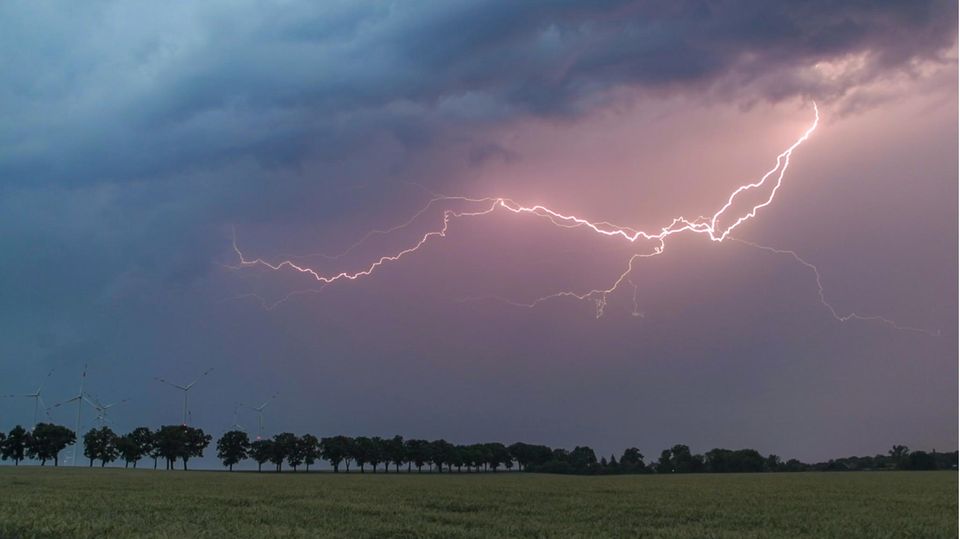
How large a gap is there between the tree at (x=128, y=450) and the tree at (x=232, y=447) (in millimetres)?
18431

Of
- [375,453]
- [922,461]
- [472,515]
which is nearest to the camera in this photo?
[472,515]

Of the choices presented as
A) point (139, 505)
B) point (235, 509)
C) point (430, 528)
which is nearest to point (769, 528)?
point (430, 528)

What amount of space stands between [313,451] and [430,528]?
165850 mm

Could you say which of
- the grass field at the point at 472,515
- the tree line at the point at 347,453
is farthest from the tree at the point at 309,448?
the grass field at the point at 472,515

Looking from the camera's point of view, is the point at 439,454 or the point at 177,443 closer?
the point at 177,443

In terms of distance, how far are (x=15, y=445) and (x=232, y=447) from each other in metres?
45.7

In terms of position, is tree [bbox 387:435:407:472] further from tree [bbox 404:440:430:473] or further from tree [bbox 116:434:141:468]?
tree [bbox 116:434:141:468]

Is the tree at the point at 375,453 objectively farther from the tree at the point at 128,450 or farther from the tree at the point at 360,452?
the tree at the point at 128,450

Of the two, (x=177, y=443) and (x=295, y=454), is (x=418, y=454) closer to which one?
(x=295, y=454)

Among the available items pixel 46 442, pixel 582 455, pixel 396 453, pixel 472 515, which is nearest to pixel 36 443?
pixel 46 442

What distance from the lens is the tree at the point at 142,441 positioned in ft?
563

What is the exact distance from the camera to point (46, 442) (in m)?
162

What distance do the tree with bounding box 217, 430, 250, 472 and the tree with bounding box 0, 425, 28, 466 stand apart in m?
41.2

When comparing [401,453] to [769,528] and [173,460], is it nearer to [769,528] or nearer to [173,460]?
[173,460]
